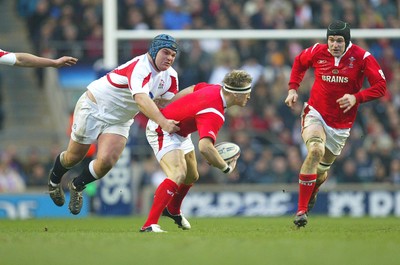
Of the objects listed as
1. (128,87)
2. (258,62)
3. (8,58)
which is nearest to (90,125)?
(128,87)

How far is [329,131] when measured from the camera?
41.2 ft

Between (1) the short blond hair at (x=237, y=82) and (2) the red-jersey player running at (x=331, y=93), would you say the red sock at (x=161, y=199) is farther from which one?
(2) the red-jersey player running at (x=331, y=93)

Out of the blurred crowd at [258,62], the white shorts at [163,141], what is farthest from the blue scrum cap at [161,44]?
the blurred crowd at [258,62]

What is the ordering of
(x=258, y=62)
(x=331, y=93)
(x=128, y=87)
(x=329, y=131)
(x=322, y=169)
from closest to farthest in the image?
(x=128, y=87)
(x=331, y=93)
(x=329, y=131)
(x=322, y=169)
(x=258, y=62)

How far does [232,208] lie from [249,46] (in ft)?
15.2

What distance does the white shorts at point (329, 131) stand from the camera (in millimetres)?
12453

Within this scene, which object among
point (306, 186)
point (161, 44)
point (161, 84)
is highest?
point (161, 44)

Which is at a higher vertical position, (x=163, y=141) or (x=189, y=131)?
(x=189, y=131)

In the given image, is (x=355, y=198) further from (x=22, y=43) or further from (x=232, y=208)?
(x=22, y=43)

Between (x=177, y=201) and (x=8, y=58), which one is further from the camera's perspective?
(x=177, y=201)

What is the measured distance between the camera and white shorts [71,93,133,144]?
12.3 metres

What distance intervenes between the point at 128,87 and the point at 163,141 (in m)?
1.05

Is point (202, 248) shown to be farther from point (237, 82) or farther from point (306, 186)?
point (306, 186)

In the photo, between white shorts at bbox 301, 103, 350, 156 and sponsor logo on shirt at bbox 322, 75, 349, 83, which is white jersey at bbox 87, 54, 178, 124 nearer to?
white shorts at bbox 301, 103, 350, 156
